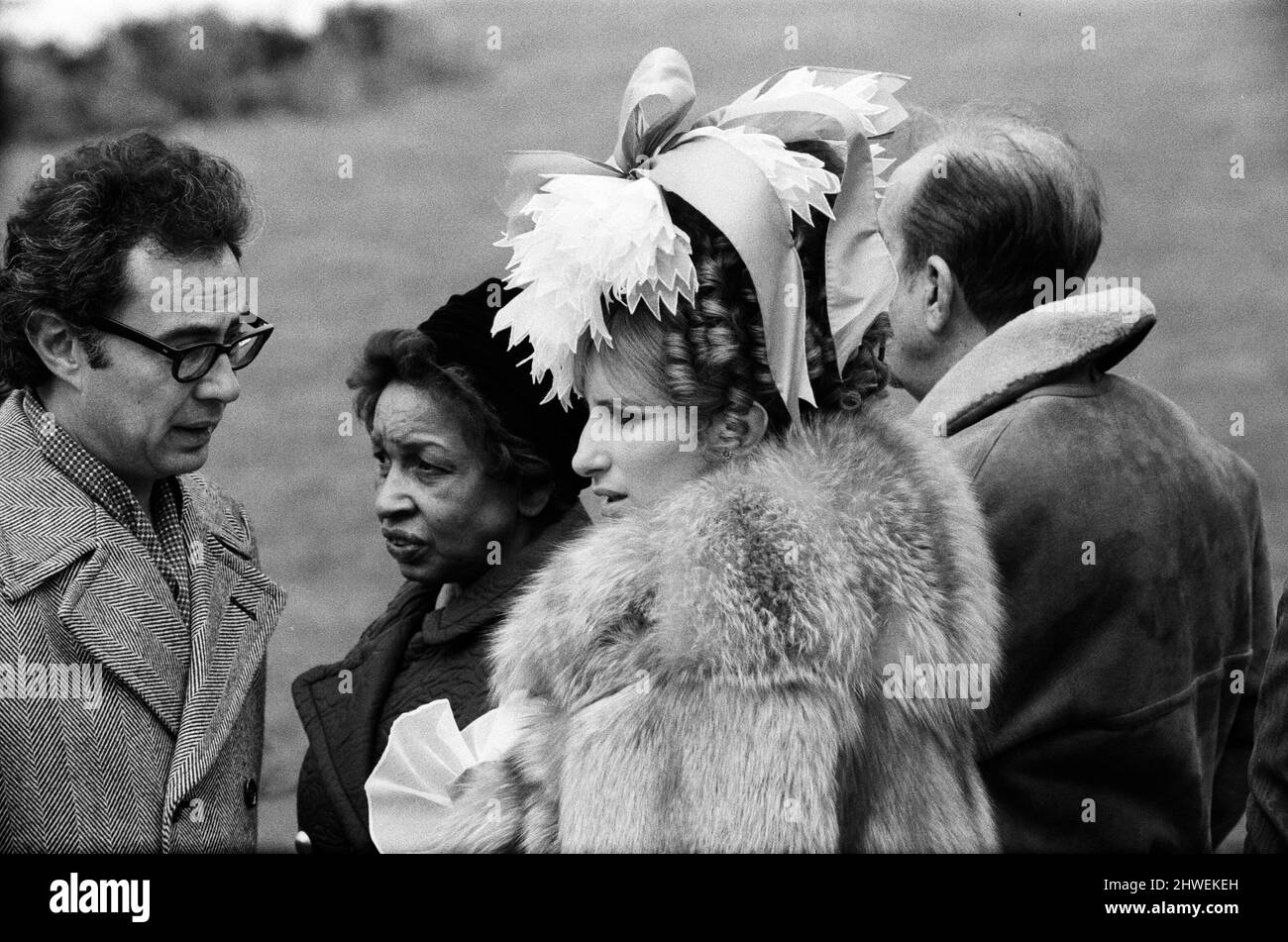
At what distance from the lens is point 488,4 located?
332 cm

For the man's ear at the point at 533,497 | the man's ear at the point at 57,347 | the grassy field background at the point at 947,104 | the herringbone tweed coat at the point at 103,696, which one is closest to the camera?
the herringbone tweed coat at the point at 103,696

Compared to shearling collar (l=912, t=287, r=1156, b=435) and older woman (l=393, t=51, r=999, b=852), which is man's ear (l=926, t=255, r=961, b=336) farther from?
older woman (l=393, t=51, r=999, b=852)

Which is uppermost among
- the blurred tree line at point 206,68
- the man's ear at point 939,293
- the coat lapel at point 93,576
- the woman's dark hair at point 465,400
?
the blurred tree line at point 206,68

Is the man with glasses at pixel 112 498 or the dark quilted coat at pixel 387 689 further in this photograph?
the dark quilted coat at pixel 387 689

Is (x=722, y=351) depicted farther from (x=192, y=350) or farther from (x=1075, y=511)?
(x=192, y=350)

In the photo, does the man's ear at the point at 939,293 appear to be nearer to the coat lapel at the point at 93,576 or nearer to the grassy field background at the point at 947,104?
the grassy field background at the point at 947,104

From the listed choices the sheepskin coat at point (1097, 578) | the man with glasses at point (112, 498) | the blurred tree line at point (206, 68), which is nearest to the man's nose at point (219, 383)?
the man with glasses at point (112, 498)

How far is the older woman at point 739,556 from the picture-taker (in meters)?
1.97

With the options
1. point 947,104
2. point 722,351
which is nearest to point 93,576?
point 722,351

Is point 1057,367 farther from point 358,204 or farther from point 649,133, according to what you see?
point 358,204

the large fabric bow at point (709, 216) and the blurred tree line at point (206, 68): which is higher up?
the blurred tree line at point (206, 68)

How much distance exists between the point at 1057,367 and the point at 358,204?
1906 mm

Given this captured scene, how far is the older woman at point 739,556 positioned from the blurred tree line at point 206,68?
51.7 inches

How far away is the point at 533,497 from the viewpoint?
2766 mm
